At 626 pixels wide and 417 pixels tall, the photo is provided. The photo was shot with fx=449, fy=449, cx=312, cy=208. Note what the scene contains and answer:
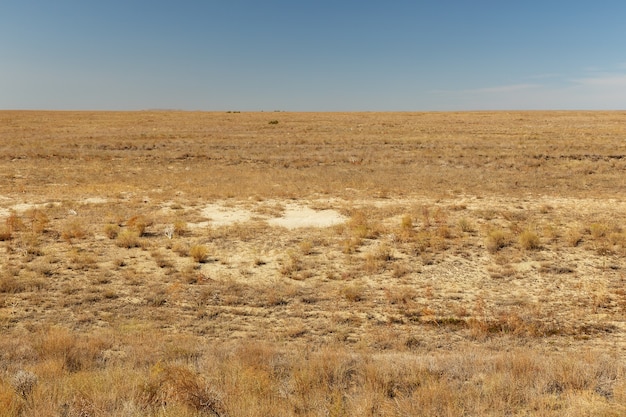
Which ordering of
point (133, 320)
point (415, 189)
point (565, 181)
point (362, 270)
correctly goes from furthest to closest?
point (565, 181) < point (415, 189) < point (362, 270) < point (133, 320)

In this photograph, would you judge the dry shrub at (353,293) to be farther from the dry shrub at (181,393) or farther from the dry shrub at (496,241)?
the dry shrub at (496,241)

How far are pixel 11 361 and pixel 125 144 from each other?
106ft

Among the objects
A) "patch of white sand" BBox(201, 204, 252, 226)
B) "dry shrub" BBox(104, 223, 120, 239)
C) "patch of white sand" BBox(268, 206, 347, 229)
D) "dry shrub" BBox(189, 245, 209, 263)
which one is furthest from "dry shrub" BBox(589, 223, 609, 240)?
"dry shrub" BBox(104, 223, 120, 239)

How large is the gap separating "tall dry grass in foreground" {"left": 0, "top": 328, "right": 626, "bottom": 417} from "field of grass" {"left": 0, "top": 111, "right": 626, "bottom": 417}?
24 millimetres

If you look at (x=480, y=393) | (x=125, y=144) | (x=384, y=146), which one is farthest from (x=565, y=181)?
(x=125, y=144)

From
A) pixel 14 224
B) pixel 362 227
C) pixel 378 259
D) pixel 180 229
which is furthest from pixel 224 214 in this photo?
pixel 378 259

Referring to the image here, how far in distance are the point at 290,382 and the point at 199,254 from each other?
6.33 m

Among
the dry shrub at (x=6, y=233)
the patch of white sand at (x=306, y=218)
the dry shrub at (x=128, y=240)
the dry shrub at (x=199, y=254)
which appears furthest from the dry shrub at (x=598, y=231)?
the dry shrub at (x=6, y=233)

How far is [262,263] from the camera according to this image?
10758 mm

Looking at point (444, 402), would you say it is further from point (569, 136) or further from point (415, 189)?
point (569, 136)

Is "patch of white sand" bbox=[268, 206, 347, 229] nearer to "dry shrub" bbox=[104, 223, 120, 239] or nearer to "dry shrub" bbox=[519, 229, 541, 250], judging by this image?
"dry shrub" bbox=[104, 223, 120, 239]

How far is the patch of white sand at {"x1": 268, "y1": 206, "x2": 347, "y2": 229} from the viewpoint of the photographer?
14.3 meters

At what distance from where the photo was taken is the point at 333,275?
32.5 feet

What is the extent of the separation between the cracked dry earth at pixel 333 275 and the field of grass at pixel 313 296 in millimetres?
51
